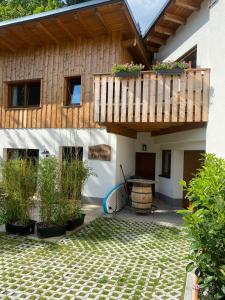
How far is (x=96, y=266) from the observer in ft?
14.8

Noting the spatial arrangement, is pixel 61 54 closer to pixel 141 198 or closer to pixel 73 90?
pixel 73 90

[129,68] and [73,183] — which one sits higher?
[129,68]

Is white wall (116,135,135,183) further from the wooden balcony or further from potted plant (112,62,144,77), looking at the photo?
potted plant (112,62,144,77)

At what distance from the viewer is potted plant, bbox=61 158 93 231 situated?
6.46 meters

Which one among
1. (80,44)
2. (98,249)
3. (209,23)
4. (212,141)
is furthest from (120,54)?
(98,249)

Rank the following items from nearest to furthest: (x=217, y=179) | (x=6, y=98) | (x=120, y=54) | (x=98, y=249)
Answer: (x=217, y=179)
(x=98, y=249)
(x=120, y=54)
(x=6, y=98)

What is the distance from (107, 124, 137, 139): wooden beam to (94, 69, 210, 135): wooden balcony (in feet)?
1.58

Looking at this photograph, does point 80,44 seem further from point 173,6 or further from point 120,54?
point 173,6

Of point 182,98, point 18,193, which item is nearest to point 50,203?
point 18,193

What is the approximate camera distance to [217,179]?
2822 mm

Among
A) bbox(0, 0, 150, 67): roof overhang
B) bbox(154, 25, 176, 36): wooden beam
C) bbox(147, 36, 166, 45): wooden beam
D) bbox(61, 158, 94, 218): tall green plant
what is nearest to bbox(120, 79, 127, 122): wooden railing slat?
bbox(61, 158, 94, 218): tall green plant

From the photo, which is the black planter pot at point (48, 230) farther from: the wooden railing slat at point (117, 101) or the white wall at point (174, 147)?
the white wall at point (174, 147)

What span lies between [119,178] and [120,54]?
4561 millimetres

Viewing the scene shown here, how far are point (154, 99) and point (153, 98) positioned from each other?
4cm
